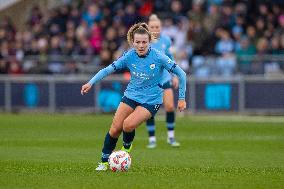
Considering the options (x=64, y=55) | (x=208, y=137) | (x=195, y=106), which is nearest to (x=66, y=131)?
(x=208, y=137)

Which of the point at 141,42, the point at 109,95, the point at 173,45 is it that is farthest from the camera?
the point at 109,95

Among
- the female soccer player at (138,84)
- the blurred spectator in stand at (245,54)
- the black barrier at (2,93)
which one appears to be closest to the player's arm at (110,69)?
the female soccer player at (138,84)

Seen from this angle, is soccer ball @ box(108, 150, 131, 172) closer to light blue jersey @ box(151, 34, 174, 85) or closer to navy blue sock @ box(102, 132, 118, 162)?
navy blue sock @ box(102, 132, 118, 162)

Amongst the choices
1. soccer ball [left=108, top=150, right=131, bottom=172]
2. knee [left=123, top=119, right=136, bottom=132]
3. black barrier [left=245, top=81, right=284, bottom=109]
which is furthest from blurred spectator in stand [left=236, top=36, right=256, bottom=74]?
soccer ball [left=108, top=150, right=131, bottom=172]

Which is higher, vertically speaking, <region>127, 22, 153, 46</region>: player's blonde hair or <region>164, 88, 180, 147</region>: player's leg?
<region>127, 22, 153, 46</region>: player's blonde hair

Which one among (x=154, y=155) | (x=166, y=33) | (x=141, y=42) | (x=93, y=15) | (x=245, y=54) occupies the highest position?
(x=93, y=15)

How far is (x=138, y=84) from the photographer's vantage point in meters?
13.0

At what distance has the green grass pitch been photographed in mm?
11453

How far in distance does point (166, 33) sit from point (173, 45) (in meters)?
1.45

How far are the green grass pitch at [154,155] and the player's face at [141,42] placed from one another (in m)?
1.75

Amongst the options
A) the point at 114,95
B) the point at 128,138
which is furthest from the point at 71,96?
the point at 128,138

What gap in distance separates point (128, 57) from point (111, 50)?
15.4 metres

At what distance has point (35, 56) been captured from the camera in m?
29.5

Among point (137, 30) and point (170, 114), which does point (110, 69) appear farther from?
point (170, 114)
